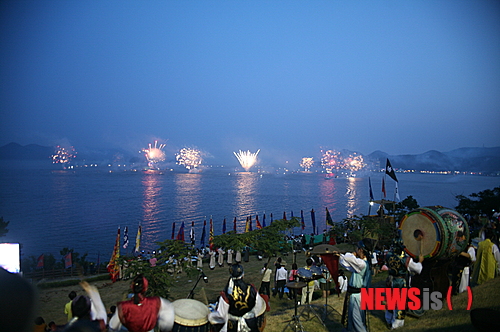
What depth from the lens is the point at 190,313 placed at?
16.5 feet

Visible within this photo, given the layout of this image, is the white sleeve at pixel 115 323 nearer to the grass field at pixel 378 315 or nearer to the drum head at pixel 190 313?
the drum head at pixel 190 313

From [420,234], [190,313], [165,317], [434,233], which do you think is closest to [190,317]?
[190,313]

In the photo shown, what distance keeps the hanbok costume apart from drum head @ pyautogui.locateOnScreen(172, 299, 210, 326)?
2.95 m

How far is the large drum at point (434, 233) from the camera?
745 centimetres

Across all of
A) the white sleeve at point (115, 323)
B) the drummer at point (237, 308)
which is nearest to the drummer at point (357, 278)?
the drummer at point (237, 308)

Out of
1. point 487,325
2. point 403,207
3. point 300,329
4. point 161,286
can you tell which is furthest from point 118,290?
point 403,207

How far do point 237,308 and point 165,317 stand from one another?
1163 millimetres

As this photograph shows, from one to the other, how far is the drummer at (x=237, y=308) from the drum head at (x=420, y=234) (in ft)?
15.8

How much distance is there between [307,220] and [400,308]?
55.3 metres

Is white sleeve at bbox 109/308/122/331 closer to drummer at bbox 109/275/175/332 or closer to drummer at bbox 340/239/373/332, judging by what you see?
drummer at bbox 109/275/175/332

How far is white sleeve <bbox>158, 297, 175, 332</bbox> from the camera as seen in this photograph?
450 centimetres

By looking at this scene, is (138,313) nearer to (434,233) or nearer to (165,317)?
(165,317)

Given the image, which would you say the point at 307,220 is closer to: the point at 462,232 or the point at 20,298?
the point at 462,232

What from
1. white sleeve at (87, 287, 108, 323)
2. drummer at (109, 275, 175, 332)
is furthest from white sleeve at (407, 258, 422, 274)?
white sleeve at (87, 287, 108, 323)
